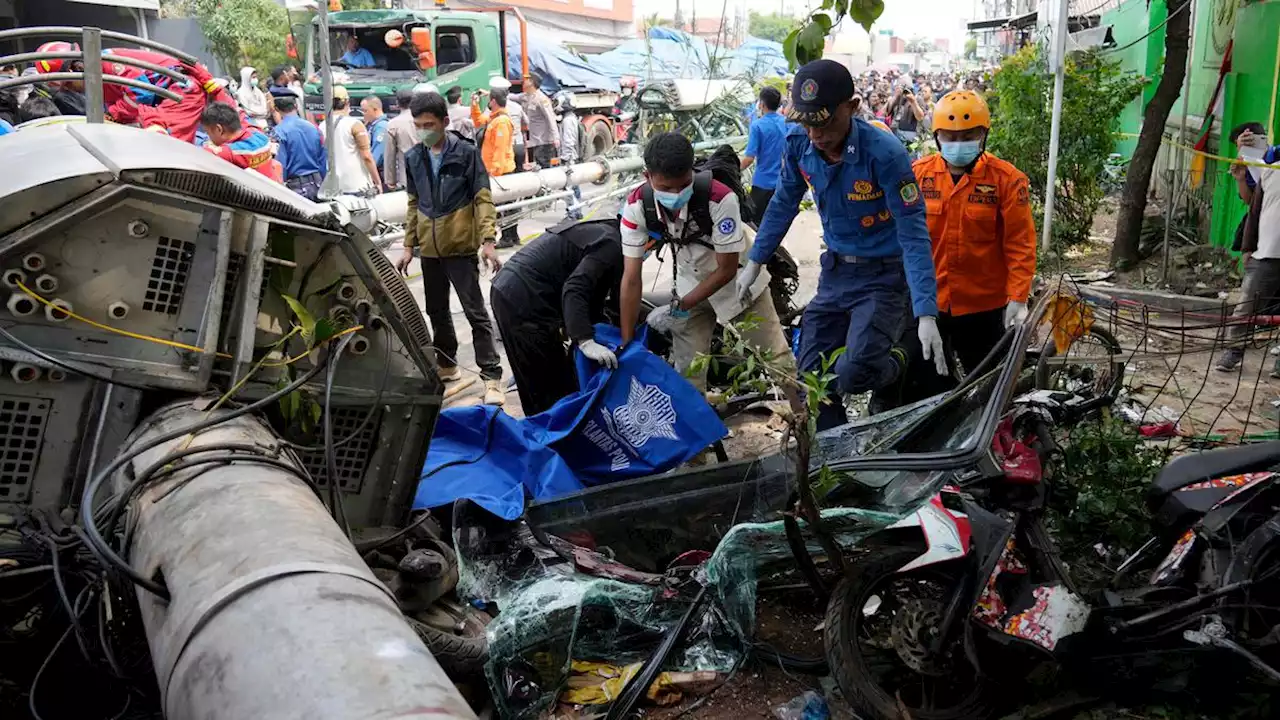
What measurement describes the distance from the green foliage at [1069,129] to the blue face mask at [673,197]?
660cm

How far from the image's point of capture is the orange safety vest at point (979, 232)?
5066mm

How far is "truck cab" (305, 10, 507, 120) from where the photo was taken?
15402mm

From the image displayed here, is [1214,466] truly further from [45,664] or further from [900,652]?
[45,664]

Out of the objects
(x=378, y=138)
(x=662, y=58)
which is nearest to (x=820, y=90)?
(x=378, y=138)

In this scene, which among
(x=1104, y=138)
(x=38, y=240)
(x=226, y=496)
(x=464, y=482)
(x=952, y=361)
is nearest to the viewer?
(x=226, y=496)

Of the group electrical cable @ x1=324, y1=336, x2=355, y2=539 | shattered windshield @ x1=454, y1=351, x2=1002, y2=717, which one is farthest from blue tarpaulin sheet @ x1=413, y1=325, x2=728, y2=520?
electrical cable @ x1=324, y1=336, x2=355, y2=539

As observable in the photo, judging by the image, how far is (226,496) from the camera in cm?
224

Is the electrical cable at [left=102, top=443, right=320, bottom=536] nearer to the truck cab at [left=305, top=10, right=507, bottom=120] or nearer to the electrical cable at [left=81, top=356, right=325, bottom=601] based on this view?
the electrical cable at [left=81, top=356, right=325, bottom=601]

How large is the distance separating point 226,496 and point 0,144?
233 cm

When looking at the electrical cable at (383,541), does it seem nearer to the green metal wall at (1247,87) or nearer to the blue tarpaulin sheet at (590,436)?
the blue tarpaulin sheet at (590,436)

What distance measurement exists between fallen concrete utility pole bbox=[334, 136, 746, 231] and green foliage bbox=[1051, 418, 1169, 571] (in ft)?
17.5

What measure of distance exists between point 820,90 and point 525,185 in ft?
23.1

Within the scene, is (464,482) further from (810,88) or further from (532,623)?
(810,88)

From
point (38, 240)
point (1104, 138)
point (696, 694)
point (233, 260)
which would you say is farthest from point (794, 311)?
point (1104, 138)
